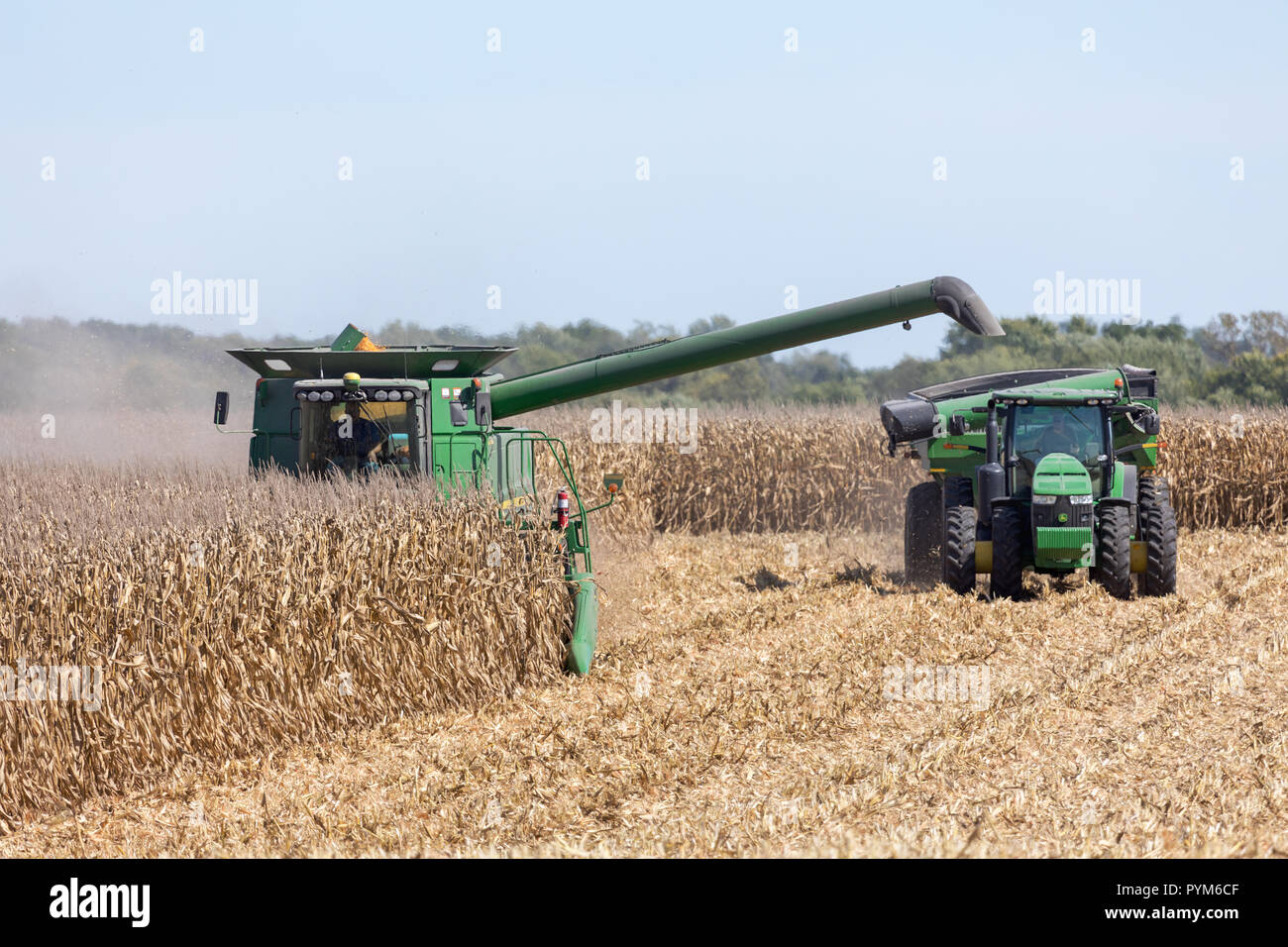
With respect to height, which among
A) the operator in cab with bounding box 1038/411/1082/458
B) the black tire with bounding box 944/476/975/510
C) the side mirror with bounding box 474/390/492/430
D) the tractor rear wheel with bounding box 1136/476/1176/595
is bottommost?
the tractor rear wheel with bounding box 1136/476/1176/595

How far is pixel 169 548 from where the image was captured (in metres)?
6.77

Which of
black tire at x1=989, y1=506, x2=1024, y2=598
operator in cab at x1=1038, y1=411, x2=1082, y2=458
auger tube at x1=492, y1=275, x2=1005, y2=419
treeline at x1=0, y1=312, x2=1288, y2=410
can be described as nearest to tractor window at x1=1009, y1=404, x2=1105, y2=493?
operator in cab at x1=1038, y1=411, x2=1082, y2=458

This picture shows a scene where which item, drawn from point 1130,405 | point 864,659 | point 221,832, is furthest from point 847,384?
point 221,832

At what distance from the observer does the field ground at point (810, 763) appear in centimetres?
554

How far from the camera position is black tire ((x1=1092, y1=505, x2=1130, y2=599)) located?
11.1 metres

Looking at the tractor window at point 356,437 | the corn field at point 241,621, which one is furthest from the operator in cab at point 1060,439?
the tractor window at point 356,437

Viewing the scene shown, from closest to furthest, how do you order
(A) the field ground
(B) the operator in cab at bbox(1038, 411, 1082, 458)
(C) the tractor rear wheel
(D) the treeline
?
1. (A) the field ground
2. (C) the tractor rear wheel
3. (B) the operator in cab at bbox(1038, 411, 1082, 458)
4. (D) the treeline

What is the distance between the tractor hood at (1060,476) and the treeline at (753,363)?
15.7 m

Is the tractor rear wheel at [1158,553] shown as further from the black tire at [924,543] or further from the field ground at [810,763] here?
the black tire at [924,543]

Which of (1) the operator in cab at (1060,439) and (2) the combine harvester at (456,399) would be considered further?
(1) the operator in cab at (1060,439)

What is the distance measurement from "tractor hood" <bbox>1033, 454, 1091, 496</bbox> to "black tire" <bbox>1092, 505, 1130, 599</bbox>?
0.41 metres

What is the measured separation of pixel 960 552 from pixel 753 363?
3762cm

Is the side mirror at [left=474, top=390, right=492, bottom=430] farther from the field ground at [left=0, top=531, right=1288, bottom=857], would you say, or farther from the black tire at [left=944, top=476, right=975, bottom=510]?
the black tire at [left=944, top=476, right=975, bottom=510]

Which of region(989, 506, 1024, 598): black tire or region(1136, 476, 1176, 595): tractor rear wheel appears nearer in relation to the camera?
region(989, 506, 1024, 598): black tire
